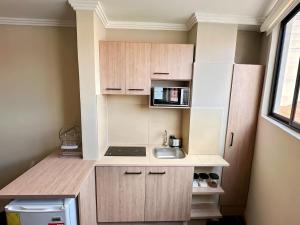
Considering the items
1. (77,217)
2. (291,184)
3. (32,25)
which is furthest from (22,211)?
(291,184)

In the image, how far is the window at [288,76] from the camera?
65.6 inches

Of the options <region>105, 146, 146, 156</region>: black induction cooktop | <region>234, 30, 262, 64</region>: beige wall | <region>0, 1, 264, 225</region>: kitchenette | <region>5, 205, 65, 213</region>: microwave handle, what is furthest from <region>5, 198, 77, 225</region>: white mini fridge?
<region>234, 30, 262, 64</region>: beige wall

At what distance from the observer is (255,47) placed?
2.32 m

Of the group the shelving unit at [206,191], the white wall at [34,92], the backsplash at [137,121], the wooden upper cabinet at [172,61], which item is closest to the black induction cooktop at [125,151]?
the backsplash at [137,121]

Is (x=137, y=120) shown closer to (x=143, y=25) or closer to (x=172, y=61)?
(x=172, y=61)

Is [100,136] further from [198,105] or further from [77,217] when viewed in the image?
[198,105]

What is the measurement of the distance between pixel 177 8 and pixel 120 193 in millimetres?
2162

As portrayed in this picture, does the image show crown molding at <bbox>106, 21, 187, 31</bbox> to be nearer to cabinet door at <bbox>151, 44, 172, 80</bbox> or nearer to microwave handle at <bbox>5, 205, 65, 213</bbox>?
cabinet door at <bbox>151, 44, 172, 80</bbox>

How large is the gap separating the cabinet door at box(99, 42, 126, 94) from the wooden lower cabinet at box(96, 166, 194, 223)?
0.93 meters

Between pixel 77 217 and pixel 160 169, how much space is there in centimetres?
92

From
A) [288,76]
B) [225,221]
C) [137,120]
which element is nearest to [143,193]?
[137,120]

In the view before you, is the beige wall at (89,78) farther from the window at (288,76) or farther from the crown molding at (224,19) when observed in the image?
the window at (288,76)

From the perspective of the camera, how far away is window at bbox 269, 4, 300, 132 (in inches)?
65.6

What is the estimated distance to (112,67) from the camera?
6.79ft
